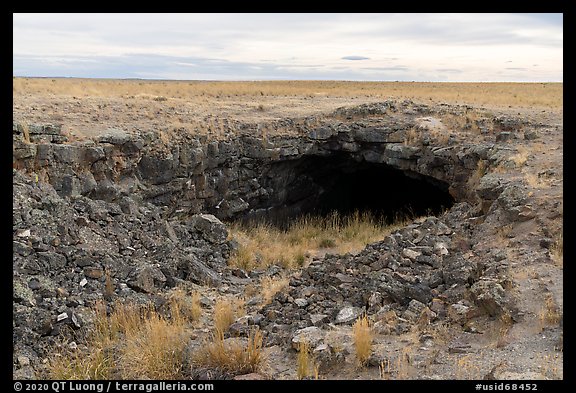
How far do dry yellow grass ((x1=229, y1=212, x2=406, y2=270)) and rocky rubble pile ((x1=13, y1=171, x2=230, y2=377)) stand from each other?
84cm

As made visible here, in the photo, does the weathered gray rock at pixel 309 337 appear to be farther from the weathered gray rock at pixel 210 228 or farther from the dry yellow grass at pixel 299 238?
the weathered gray rock at pixel 210 228

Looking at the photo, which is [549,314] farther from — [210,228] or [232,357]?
[210,228]

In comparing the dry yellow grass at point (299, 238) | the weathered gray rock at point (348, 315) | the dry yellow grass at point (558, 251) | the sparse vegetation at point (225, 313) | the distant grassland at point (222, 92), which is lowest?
the dry yellow grass at point (299, 238)

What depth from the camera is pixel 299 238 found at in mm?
14227

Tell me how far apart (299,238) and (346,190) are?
6.20m

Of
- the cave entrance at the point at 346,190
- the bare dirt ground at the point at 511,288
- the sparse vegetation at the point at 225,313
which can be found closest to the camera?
the bare dirt ground at the point at 511,288

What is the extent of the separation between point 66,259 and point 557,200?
9.08 m

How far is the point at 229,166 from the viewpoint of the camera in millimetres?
14438

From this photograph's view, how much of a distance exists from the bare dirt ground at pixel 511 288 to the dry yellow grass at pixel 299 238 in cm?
281

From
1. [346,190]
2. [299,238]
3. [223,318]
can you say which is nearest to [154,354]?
[223,318]

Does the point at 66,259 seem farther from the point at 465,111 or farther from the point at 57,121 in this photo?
the point at 465,111

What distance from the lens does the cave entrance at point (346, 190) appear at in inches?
631

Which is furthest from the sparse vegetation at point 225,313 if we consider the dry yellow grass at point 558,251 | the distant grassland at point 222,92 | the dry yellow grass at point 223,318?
the distant grassland at point 222,92
